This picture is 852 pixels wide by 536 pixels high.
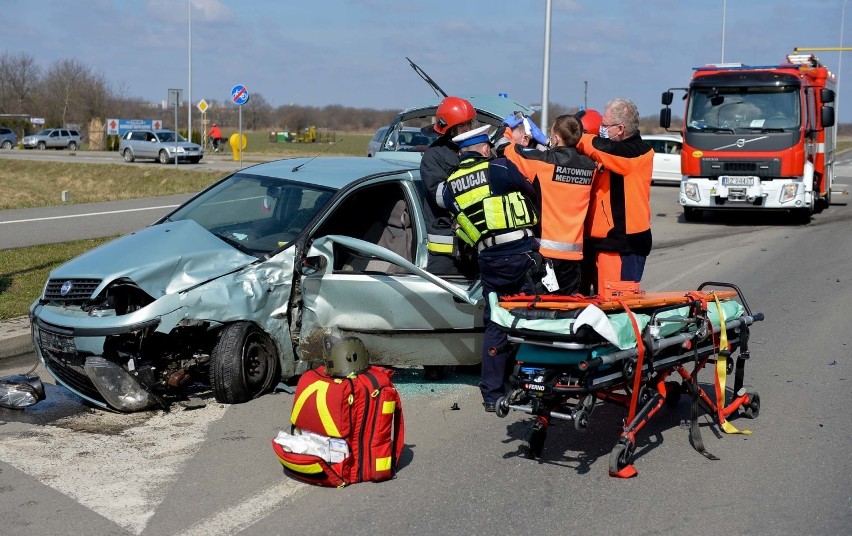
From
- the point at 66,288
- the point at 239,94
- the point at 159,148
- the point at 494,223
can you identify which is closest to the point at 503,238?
the point at 494,223

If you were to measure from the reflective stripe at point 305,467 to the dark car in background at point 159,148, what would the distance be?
111 ft

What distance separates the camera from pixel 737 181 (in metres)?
18.2

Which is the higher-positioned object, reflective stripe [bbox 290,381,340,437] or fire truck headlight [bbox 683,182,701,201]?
fire truck headlight [bbox 683,182,701,201]

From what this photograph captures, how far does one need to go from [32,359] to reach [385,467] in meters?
4.18

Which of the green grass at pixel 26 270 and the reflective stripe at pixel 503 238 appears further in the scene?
the green grass at pixel 26 270

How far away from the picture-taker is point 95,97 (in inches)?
3056

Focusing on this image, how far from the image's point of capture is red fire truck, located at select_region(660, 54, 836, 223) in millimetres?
17953

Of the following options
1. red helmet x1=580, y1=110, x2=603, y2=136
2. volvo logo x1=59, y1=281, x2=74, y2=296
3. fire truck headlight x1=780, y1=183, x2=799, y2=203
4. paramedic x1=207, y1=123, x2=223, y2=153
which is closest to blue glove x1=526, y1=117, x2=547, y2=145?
red helmet x1=580, y1=110, x2=603, y2=136

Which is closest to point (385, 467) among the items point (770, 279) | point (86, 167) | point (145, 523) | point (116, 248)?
point (145, 523)

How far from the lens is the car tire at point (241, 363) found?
6.07 meters

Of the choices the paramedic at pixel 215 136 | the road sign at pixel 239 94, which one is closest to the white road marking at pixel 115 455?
the road sign at pixel 239 94

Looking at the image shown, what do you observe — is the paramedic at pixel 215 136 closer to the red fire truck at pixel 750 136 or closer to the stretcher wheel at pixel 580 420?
the red fire truck at pixel 750 136

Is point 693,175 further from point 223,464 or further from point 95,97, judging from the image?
point 95,97

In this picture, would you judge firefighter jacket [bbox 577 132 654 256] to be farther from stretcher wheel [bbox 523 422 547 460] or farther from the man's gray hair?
stretcher wheel [bbox 523 422 547 460]
